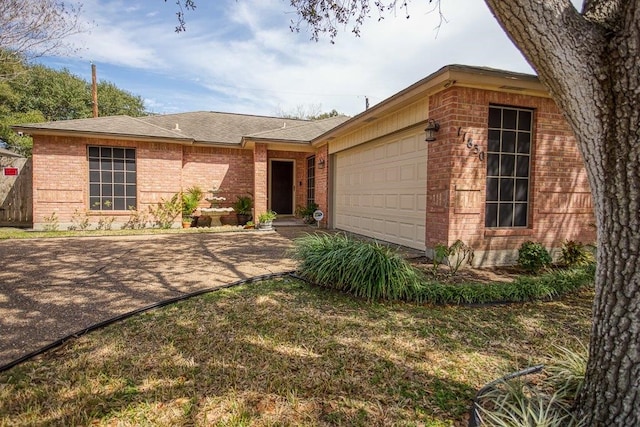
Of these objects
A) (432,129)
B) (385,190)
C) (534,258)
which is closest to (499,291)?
(534,258)

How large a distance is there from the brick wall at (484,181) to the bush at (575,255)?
1.42ft

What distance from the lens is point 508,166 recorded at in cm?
588

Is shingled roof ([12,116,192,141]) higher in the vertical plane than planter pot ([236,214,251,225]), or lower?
higher

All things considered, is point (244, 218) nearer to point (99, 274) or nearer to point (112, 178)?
point (112, 178)

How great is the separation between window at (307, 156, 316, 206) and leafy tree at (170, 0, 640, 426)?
10763 millimetres

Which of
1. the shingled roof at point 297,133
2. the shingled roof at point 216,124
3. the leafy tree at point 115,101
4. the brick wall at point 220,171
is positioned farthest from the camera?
the leafy tree at point 115,101

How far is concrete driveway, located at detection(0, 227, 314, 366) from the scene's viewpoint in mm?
3273

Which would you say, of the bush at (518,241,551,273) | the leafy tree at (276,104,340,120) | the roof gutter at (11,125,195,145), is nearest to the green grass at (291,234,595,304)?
the bush at (518,241,551,273)

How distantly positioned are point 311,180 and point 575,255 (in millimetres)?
8809

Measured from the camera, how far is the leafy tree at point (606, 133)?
1.53 metres

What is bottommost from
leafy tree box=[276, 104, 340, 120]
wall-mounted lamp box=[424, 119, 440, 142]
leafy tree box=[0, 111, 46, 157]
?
wall-mounted lamp box=[424, 119, 440, 142]

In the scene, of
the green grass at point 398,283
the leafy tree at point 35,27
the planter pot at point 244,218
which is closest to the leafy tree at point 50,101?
the leafy tree at point 35,27

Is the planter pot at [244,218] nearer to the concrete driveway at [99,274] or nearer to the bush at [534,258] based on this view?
the concrete driveway at [99,274]

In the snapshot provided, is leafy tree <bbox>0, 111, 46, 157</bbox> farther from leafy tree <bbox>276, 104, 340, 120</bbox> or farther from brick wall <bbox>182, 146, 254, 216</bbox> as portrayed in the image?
leafy tree <bbox>276, 104, 340, 120</bbox>
